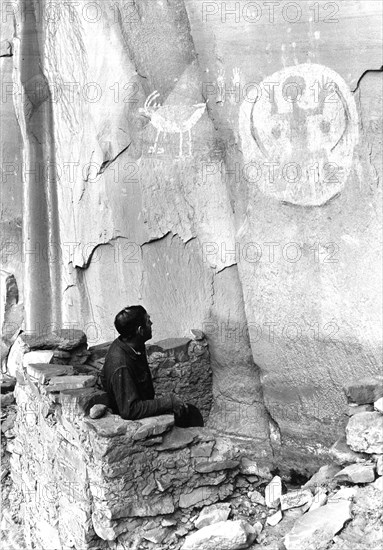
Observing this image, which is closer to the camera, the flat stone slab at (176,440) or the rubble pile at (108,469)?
the rubble pile at (108,469)

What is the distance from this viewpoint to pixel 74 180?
29.4 ft

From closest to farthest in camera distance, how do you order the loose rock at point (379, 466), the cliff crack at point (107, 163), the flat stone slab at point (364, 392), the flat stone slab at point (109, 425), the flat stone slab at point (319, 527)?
1. the flat stone slab at point (319, 527)
2. the loose rock at point (379, 466)
3. the flat stone slab at point (364, 392)
4. the flat stone slab at point (109, 425)
5. the cliff crack at point (107, 163)

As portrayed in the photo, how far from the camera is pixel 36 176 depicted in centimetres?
964

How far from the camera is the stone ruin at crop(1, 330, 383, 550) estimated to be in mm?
4566

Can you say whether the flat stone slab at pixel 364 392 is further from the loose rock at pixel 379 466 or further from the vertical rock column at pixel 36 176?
the vertical rock column at pixel 36 176

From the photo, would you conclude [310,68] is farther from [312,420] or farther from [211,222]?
[312,420]

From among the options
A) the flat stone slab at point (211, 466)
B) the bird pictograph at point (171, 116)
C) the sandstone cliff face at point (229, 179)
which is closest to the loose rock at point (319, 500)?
the flat stone slab at point (211, 466)

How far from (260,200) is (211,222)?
0.73 meters

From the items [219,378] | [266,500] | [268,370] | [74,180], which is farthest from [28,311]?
[266,500]

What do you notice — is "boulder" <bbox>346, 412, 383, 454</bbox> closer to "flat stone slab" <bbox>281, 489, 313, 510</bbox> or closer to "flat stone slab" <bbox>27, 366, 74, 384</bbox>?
"flat stone slab" <bbox>281, 489, 313, 510</bbox>

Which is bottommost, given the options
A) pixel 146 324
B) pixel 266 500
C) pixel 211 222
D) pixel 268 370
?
pixel 266 500

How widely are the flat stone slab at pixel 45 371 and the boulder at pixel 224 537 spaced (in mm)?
1677

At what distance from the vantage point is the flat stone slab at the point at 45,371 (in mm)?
6066

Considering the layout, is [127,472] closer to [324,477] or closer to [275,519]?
[275,519]
